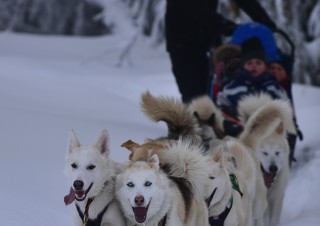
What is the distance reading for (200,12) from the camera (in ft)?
21.8

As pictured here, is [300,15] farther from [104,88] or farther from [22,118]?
[22,118]

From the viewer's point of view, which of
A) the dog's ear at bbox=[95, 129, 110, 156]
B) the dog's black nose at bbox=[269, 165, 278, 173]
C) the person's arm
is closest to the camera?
the dog's ear at bbox=[95, 129, 110, 156]

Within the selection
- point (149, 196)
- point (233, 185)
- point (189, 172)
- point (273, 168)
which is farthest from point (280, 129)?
point (149, 196)

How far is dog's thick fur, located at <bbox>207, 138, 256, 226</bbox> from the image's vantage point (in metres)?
3.92

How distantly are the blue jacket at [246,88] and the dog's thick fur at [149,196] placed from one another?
8.39 feet

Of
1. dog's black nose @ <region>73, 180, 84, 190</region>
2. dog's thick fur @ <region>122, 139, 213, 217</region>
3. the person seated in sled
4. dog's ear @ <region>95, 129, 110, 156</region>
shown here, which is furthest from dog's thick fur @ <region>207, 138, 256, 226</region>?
the person seated in sled

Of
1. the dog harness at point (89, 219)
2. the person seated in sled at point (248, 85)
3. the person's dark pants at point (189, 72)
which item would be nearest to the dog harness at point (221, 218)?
the dog harness at point (89, 219)

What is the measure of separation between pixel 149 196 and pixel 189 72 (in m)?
3.74

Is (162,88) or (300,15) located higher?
(300,15)

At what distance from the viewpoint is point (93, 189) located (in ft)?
11.0

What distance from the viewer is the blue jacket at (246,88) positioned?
19.3ft

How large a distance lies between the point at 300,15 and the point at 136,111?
288 cm

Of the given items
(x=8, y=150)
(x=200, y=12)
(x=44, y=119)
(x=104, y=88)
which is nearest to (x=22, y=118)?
(x=44, y=119)

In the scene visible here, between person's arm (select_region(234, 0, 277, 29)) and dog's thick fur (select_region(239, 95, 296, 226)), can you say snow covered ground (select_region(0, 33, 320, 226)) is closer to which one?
dog's thick fur (select_region(239, 95, 296, 226))
